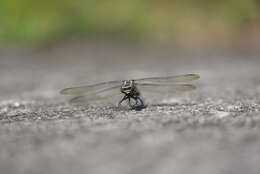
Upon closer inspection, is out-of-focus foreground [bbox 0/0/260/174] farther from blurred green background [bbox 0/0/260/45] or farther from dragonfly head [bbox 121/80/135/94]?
dragonfly head [bbox 121/80/135/94]

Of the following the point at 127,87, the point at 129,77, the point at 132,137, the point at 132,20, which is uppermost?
the point at 132,20

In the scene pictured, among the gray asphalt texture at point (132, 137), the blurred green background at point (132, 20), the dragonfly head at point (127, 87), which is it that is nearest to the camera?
the gray asphalt texture at point (132, 137)

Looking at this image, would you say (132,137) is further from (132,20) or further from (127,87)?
(132,20)

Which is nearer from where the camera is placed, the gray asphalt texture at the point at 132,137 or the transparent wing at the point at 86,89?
the gray asphalt texture at the point at 132,137

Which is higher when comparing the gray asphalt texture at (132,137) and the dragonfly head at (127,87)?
the dragonfly head at (127,87)

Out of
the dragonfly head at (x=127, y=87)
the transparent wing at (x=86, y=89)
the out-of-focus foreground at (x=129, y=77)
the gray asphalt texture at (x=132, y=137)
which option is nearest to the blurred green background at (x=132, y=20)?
the out-of-focus foreground at (x=129, y=77)

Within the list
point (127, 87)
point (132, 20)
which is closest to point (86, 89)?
point (127, 87)

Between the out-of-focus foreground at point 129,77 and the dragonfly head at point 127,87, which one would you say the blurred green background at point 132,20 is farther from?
the dragonfly head at point 127,87

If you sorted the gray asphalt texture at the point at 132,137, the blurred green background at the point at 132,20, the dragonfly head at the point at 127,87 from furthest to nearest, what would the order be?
the blurred green background at the point at 132,20, the dragonfly head at the point at 127,87, the gray asphalt texture at the point at 132,137

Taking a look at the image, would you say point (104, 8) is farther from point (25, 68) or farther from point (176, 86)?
point (176, 86)
